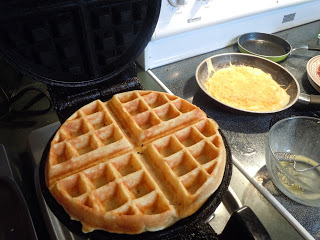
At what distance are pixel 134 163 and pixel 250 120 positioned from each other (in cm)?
72

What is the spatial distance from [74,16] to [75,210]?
2.00 ft

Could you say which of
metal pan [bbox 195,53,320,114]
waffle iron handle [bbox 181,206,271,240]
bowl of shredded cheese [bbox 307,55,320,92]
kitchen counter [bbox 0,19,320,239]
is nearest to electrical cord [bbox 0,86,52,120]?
kitchen counter [bbox 0,19,320,239]

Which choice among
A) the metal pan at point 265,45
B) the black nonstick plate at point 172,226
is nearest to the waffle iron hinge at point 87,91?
the black nonstick plate at point 172,226

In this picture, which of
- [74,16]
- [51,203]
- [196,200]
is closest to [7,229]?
[51,203]

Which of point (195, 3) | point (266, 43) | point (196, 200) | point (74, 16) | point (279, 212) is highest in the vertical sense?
point (74, 16)

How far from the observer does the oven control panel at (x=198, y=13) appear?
134 cm

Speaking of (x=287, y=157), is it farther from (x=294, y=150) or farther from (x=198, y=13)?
(x=198, y=13)

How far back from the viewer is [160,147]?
2.94ft

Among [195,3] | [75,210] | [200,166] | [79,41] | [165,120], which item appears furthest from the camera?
[195,3]

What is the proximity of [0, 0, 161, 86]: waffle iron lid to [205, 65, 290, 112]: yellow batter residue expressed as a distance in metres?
0.56

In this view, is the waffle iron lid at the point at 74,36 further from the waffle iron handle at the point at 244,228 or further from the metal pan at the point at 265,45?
the metal pan at the point at 265,45

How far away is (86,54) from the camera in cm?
94

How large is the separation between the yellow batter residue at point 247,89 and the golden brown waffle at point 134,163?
16.1 inches

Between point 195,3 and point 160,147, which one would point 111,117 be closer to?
point 160,147
